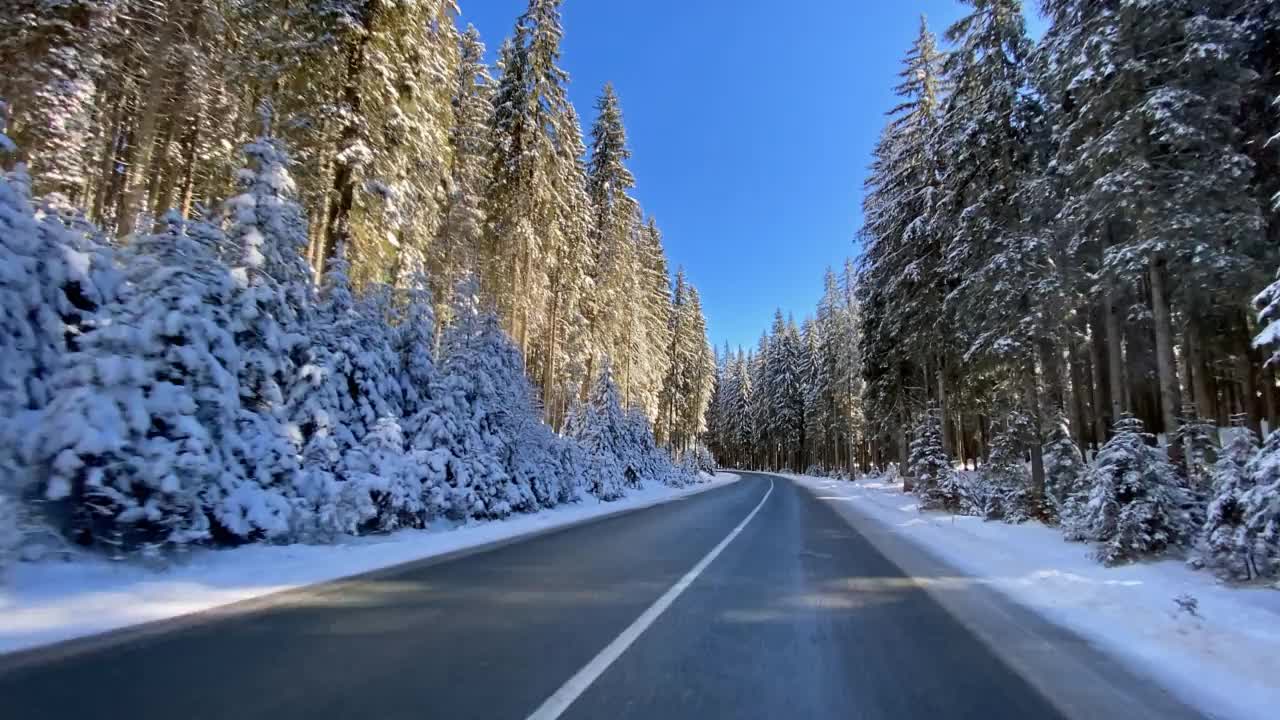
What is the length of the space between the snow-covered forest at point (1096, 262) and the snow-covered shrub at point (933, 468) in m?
0.11

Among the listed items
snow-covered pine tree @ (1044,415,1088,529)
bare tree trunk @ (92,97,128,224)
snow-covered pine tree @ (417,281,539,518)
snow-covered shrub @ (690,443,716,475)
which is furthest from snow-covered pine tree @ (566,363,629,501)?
snow-covered shrub @ (690,443,716,475)

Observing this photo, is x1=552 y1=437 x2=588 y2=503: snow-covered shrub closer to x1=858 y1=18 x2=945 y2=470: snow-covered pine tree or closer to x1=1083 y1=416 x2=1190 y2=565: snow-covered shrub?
x1=858 y1=18 x2=945 y2=470: snow-covered pine tree

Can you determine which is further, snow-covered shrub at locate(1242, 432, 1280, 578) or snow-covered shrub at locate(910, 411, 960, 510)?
snow-covered shrub at locate(910, 411, 960, 510)

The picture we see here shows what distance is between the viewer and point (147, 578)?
22.1 ft

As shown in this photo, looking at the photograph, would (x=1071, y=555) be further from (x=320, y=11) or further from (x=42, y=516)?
(x=320, y=11)

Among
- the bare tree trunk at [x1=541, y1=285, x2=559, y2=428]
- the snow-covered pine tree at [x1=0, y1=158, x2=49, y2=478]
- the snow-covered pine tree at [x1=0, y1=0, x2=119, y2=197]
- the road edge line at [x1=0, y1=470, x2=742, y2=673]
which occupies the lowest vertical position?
the road edge line at [x1=0, y1=470, x2=742, y2=673]

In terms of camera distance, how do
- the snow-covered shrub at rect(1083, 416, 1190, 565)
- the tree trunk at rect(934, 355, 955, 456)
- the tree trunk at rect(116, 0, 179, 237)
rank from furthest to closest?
the tree trunk at rect(934, 355, 955, 456) < the tree trunk at rect(116, 0, 179, 237) < the snow-covered shrub at rect(1083, 416, 1190, 565)

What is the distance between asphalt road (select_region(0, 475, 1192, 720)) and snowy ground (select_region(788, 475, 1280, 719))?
0.39m

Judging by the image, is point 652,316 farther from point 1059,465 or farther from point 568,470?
point 1059,465

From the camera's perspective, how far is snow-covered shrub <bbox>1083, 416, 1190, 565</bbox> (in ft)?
28.7

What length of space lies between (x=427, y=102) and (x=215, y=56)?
5.19m

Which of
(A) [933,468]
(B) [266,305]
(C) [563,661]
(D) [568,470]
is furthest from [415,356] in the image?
(A) [933,468]

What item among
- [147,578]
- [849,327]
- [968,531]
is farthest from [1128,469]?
[849,327]

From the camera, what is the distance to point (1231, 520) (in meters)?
7.46
